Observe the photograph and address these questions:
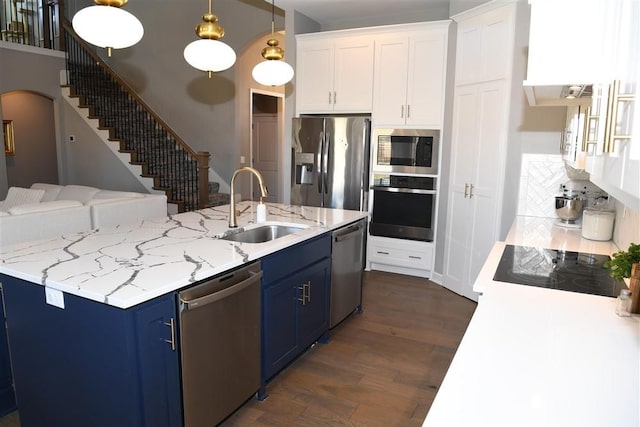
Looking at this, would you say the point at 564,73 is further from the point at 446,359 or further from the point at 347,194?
the point at 347,194

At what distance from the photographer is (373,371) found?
300 cm

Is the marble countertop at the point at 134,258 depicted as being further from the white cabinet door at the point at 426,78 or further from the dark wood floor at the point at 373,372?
the white cabinet door at the point at 426,78

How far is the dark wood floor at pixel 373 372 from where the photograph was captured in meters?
2.50

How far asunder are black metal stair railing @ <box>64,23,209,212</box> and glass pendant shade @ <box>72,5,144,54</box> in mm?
4290

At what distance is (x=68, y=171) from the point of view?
28.4 feet

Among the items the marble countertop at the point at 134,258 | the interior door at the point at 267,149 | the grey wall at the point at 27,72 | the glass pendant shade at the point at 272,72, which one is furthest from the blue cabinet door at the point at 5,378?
the interior door at the point at 267,149

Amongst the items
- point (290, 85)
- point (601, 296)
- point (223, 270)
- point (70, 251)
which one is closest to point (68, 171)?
point (290, 85)

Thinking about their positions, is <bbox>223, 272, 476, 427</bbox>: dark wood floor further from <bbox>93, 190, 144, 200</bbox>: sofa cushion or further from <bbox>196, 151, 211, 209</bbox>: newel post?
<bbox>196, 151, 211, 209</bbox>: newel post

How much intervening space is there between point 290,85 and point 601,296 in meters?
4.35

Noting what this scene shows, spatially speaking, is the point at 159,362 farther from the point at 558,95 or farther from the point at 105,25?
the point at 558,95

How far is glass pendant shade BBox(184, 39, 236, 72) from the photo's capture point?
2650 millimetres

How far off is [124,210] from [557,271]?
3650 millimetres

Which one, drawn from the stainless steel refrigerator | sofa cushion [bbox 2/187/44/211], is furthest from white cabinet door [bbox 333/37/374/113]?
sofa cushion [bbox 2/187/44/211]

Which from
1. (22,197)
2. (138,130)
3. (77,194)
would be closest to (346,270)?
(77,194)
